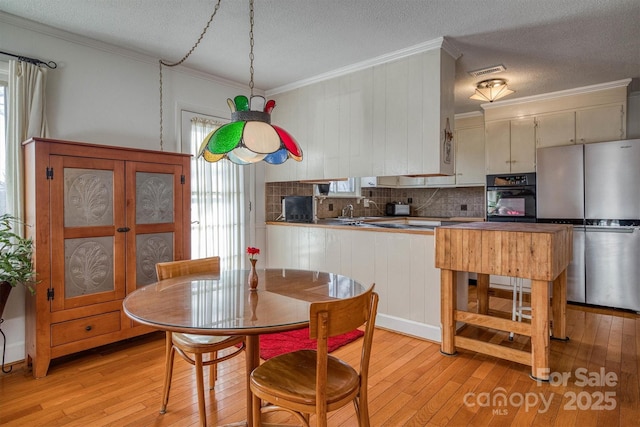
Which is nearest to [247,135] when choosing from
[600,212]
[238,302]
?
[238,302]

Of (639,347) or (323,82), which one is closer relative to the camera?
(639,347)

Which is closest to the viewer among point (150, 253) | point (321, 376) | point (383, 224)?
point (321, 376)

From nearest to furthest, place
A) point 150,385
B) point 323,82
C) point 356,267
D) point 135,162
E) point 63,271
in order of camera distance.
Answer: point 150,385 → point 63,271 → point 135,162 → point 356,267 → point 323,82

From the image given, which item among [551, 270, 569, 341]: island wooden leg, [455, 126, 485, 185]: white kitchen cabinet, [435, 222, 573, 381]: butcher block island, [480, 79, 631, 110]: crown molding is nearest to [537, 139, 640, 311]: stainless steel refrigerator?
[480, 79, 631, 110]: crown molding

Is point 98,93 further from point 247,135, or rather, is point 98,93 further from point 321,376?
point 321,376

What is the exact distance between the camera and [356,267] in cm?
360

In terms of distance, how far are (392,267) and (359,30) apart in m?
2.04

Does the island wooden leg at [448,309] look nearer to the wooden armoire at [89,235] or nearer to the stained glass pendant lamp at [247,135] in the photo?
the stained glass pendant lamp at [247,135]

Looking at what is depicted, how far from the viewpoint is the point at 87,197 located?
2.70m

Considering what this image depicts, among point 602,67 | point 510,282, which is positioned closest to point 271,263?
point 510,282

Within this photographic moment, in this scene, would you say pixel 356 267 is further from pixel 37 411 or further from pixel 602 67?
pixel 602 67

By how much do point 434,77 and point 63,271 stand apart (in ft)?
10.7

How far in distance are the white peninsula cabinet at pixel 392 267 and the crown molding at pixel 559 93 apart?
2.84 m

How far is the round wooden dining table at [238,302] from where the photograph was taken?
138 cm
